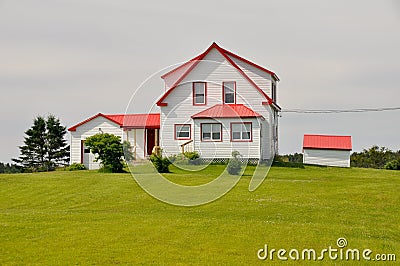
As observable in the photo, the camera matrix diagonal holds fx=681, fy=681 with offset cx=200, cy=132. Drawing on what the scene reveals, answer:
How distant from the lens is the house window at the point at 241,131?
142ft

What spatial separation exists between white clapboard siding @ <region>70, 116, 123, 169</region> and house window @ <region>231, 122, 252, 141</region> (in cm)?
922

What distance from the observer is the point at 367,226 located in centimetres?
1992

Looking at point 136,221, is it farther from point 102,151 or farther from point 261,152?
point 261,152

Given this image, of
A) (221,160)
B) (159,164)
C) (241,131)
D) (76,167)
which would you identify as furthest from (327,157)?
(76,167)

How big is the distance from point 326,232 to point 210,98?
27586mm

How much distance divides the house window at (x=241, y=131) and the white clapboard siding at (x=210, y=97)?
207 cm

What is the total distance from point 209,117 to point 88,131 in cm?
1041

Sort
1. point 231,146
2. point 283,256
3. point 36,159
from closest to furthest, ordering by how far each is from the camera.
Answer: point 283,256, point 231,146, point 36,159

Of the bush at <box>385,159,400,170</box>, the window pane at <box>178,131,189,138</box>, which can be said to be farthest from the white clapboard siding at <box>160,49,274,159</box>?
the bush at <box>385,159,400,170</box>

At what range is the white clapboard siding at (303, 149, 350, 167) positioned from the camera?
48.1 meters

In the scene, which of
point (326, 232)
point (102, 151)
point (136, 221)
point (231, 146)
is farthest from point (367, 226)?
point (231, 146)

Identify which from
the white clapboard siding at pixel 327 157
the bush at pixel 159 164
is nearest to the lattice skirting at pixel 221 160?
the white clapboard siding at pixel 327 157

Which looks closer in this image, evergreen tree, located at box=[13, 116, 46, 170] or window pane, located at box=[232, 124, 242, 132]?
window pane, located at box=[232, 124, 242, 132]

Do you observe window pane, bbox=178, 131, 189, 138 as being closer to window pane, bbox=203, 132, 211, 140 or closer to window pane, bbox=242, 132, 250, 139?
window pane, bbox=203, 132, 211, 140
